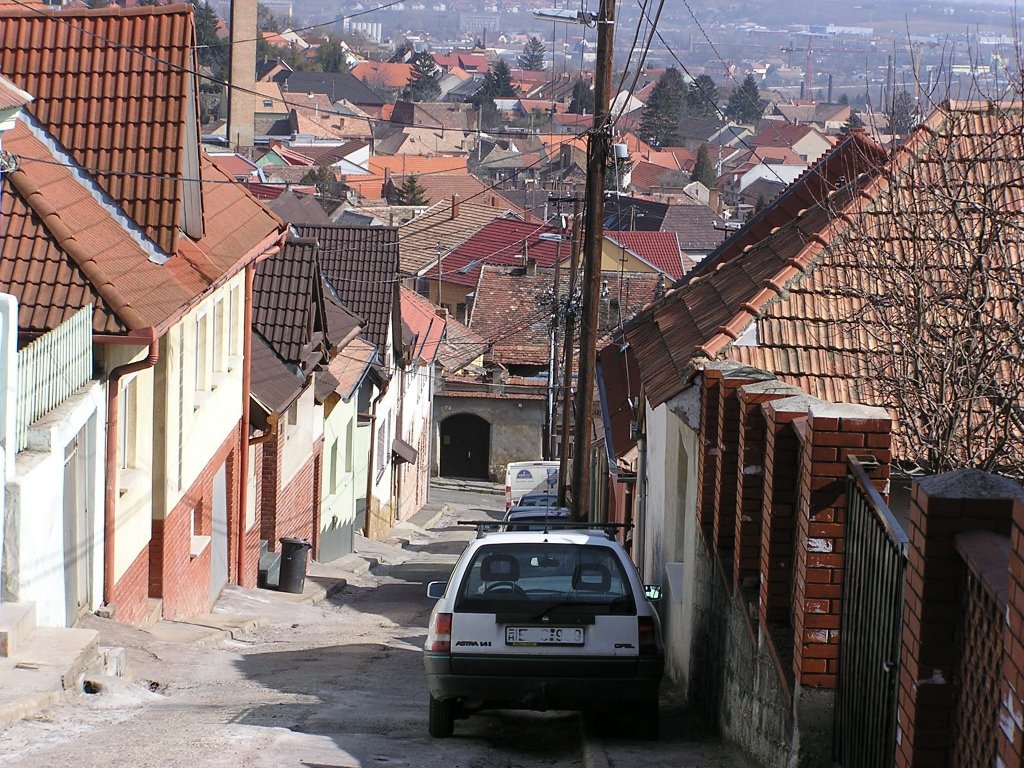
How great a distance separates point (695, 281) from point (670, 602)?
4.79 m

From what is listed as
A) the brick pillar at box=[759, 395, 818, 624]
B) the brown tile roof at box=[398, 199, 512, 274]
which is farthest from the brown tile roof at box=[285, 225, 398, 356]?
the brown tile roof at box=[398, 199, 512, 274]

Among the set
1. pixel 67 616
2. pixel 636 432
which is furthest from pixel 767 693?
pixel 636 432

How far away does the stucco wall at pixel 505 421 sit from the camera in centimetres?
5372

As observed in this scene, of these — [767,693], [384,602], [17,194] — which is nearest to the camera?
[767,693]

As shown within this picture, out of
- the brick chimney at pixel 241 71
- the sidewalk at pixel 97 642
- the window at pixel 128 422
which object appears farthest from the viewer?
the brick chimney at pixel 241 71

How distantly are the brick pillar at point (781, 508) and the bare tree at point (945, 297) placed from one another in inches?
83.3

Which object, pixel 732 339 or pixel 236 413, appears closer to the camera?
pixel 732 339

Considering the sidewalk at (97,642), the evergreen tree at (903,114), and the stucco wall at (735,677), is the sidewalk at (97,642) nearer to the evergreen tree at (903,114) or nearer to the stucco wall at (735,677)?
the stucco wall at (735,677)

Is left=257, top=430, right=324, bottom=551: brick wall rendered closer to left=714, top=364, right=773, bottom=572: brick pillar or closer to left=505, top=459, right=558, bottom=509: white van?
left=714, top=364, right=773, bottom=572: brick pillar

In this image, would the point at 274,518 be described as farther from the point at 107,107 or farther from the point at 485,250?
the point at 485,250

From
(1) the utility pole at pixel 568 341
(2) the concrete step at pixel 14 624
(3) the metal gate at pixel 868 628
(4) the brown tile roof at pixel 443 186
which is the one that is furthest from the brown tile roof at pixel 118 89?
(4) the brown tile roof at pixel 443 186

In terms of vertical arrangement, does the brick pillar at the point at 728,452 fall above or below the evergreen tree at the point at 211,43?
below

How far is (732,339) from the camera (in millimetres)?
12523

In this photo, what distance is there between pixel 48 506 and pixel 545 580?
369 centimetres
